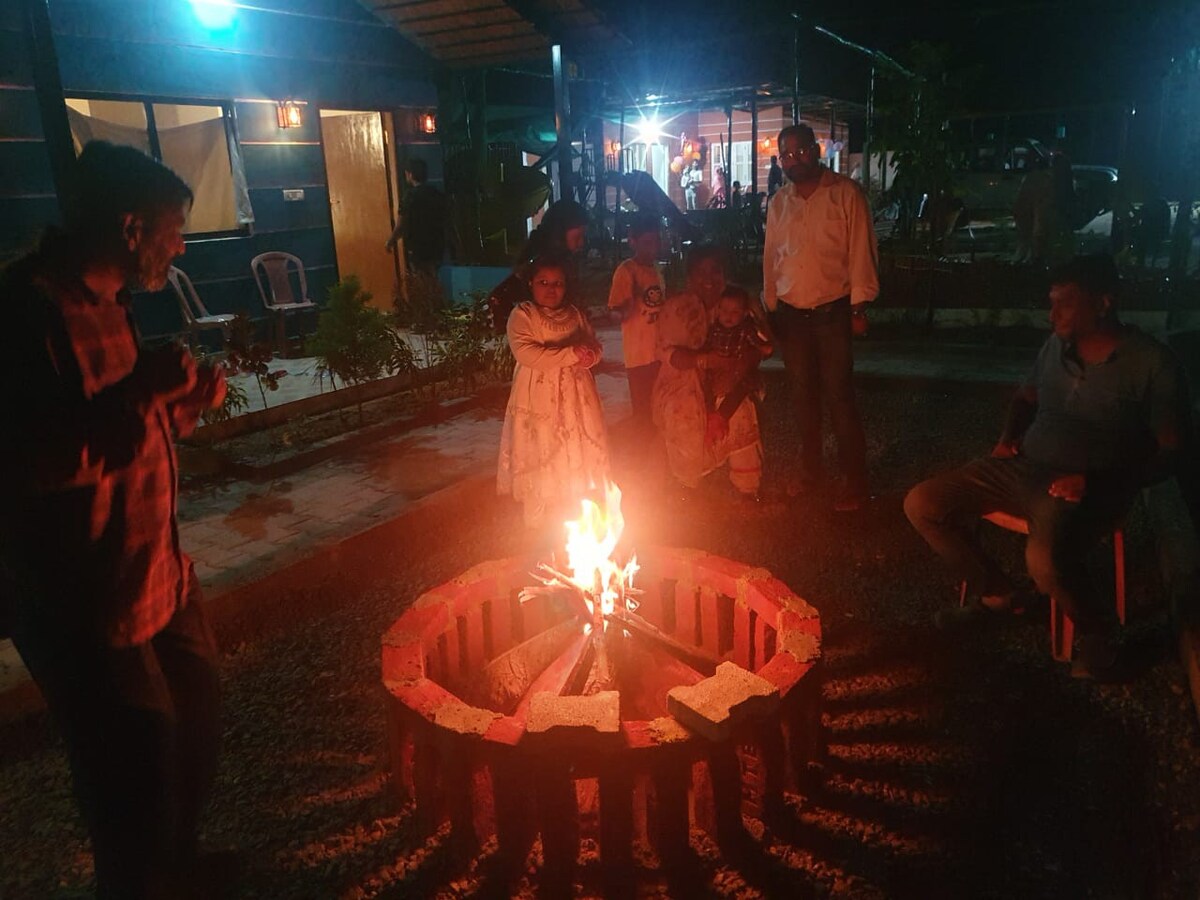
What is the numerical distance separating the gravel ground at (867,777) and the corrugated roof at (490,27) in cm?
678

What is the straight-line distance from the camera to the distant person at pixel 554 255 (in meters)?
4.58

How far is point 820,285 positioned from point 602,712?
11.1ft

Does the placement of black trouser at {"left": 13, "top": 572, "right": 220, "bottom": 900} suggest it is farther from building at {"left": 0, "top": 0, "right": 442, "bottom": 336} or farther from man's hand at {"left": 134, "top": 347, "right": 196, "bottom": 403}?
building at {"left": 0, "top": 0, "right": 442, "bottom": 336}

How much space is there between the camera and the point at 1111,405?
3.56 metres

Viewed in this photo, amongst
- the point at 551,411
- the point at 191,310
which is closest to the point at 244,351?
the point at 551,411

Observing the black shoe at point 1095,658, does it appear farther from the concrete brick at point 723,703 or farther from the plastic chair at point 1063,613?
the concrete brick at point 723,703

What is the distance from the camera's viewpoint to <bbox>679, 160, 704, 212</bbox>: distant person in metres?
27.0

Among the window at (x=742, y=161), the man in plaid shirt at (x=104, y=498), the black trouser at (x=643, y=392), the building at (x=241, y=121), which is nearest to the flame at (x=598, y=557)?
the man in plaid shirt at (x=104, y=498)

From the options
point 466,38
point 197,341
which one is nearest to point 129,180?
point 197,341

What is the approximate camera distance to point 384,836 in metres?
2.84

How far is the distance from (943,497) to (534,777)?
2.38 metres

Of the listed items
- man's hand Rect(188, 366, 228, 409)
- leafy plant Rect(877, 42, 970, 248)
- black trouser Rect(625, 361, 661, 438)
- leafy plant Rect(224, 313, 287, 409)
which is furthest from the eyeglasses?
leafy plant Rect(877, 42, 970, 248)

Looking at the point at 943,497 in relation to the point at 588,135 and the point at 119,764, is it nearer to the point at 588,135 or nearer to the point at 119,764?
the point at 119,764

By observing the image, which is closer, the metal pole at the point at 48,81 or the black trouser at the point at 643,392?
the black trouser at the point at 643,392
